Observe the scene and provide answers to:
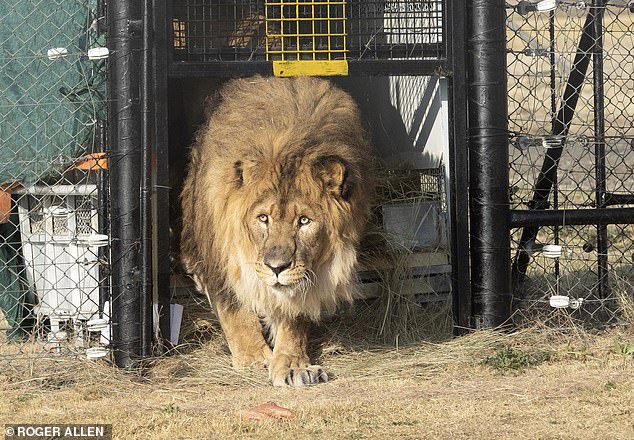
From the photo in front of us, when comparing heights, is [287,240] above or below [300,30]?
below

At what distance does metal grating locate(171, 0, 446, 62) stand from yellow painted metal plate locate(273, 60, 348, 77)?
3.2 inches

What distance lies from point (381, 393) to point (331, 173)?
1267 millimetres

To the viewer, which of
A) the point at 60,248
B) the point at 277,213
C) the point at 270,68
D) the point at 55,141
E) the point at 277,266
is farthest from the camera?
the point at 60,248

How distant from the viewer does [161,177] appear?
5996mm

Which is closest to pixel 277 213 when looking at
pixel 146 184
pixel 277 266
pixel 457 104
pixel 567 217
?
pixel 277 266

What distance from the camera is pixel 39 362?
19.0 ft

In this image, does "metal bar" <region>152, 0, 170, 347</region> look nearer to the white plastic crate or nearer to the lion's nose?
A: the white plastic crate

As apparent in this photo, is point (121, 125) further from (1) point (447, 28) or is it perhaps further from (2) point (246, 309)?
(1) point (447, 28)

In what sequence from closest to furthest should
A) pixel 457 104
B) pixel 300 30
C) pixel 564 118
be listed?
pixel 457 104, pixel 564 118, pixel 300 30

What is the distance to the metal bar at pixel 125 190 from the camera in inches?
227

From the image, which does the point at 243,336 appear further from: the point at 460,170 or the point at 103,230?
the point at 460,170

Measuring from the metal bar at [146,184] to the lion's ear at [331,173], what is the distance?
3.29 ft

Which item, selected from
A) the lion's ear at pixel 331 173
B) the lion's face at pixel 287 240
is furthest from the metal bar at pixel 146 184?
the lion's ear at pixel 331 173

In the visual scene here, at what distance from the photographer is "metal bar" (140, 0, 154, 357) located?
580cm
